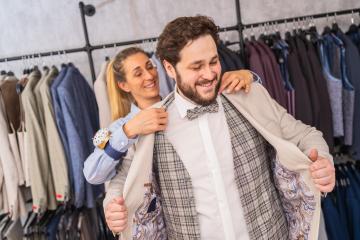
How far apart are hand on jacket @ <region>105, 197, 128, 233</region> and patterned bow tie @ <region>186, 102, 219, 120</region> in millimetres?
353

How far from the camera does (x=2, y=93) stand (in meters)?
1.99

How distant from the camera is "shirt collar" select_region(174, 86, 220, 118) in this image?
1167 mm

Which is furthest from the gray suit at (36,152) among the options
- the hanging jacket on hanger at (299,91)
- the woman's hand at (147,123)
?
the hanging jacket on hanger at (299,91)

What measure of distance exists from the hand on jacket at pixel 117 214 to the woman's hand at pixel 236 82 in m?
0.51

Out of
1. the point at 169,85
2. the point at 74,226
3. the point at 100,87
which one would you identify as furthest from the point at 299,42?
the point at 74,226

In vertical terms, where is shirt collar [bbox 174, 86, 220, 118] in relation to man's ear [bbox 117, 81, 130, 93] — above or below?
below

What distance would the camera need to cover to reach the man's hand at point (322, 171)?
0.98m

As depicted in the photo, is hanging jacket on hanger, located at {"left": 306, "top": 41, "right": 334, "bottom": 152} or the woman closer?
the woman

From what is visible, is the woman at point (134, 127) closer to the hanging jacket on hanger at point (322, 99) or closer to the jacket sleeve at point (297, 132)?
the jacket sleeve at point (297, 132)

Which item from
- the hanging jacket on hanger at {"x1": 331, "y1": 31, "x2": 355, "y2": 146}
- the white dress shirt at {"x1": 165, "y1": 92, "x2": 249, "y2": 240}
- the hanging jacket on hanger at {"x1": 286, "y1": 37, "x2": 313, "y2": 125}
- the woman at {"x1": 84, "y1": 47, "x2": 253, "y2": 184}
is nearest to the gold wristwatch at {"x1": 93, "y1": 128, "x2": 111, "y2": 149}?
the woman at {"x1": 84, "y1": 47, "x2": 253, "y2": 184}

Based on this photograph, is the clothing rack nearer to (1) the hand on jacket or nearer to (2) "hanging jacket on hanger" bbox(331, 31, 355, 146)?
(2) "hanging jacket on hanger" bbox(331, 31, 355, 146)

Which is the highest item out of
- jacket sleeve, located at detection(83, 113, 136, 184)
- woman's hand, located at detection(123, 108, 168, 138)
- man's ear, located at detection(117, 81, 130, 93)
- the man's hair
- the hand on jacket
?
the man's hair

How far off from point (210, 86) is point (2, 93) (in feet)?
4.77

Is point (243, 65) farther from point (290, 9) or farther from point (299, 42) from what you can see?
point (290, 9)
